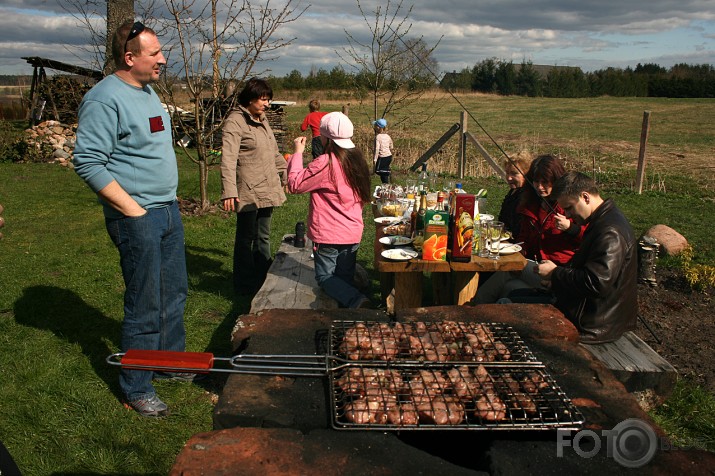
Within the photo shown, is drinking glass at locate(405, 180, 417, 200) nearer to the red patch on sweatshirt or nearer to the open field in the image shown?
the red patch on sweatshirt

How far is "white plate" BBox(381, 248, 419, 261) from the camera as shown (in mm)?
4254

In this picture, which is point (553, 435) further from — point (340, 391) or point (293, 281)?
point (293, 281)

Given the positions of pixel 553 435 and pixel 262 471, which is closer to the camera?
pixel 262 471

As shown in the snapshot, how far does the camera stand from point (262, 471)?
1.93 m

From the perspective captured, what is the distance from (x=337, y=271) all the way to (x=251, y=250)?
4.49 feet

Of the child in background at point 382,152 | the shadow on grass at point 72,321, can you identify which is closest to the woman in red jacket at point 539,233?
the shadow on grass at point 72,321

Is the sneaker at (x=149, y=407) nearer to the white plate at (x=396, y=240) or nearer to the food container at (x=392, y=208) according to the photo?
the white plate at (x=396, y=240)

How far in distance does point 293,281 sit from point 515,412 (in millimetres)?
3216

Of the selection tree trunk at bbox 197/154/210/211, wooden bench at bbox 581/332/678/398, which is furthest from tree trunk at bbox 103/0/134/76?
wooden bench at bbox 581/332/678/398

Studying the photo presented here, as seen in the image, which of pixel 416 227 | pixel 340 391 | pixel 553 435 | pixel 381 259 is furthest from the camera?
pixel 416 227

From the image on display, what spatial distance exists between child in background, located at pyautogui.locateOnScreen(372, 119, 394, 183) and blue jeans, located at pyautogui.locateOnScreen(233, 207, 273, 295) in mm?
6889

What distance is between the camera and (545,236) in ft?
16.6

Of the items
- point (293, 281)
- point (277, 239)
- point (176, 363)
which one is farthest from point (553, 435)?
point (277, 239)

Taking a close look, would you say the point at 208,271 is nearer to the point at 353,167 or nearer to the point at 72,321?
the point at 72,321
